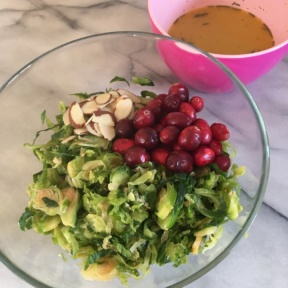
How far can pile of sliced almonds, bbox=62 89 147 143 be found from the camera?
2.84 ft

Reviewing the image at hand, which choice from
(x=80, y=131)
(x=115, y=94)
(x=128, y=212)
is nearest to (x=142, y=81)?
(x=115, y=94)

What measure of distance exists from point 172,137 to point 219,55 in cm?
20

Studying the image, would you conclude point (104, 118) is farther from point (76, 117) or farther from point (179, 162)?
point (179, 162)

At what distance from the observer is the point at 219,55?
2.93ft

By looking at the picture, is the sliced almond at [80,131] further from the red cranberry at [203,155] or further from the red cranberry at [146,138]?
the red cranberry at [203,155]

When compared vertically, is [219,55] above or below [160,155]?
above

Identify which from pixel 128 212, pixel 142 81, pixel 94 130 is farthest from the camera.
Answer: pixel 142 81

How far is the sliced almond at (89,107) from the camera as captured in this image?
893 mm

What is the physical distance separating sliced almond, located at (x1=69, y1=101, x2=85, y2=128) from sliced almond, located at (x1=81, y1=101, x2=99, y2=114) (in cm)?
1

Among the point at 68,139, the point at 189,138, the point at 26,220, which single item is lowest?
the point at 26,220

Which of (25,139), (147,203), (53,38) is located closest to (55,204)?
(147,203)

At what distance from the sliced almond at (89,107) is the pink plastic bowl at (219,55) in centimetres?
19

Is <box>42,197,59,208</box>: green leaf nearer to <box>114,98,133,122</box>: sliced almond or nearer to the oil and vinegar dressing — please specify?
<box>114,98,133,122</box>: sliced almond

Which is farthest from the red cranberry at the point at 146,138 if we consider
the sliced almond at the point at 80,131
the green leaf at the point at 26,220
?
the green leaf at the point at 26,220
